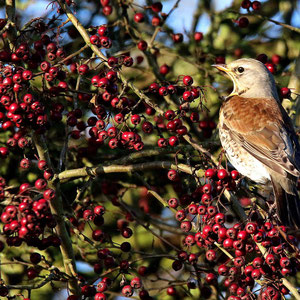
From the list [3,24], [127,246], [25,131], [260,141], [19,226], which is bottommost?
[127,246]

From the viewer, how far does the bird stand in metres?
2.86

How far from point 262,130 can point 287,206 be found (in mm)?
576

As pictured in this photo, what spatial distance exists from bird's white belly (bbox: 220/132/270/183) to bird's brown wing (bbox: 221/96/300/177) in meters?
0.04

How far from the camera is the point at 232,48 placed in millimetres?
3799

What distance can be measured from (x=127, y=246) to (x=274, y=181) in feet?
2.73

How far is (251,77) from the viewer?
3494 mm

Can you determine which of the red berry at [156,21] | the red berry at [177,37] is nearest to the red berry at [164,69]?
the red berry at [177,37]

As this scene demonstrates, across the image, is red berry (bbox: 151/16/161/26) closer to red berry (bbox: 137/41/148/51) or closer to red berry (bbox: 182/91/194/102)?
red berry (bbox: 137/41/148/51)

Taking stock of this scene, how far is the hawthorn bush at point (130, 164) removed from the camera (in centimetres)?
230

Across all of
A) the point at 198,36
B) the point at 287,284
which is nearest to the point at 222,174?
the point at 287,284

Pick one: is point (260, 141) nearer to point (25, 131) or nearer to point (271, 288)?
point (271, 288)

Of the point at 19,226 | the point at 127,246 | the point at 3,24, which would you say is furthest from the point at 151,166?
the point at 3,24

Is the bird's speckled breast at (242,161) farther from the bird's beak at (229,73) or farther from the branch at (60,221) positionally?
the branch at (60,221)

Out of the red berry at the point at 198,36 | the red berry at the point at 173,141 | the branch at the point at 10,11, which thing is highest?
the branch at the point at 10,11
